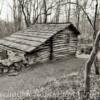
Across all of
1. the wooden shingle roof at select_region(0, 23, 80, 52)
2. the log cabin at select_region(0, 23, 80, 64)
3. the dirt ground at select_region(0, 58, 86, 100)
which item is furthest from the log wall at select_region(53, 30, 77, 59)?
the dirt ground at select_region(0, 58, 86, 100)

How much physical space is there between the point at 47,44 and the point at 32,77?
4.01 metres

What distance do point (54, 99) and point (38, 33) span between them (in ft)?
28.9

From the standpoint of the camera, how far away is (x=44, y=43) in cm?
1173

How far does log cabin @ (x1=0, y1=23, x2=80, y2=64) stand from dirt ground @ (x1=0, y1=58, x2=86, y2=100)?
1.00m

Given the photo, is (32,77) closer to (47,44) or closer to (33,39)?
(47,44)

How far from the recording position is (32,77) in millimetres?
8922

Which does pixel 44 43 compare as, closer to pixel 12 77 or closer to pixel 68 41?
pixel 68 41

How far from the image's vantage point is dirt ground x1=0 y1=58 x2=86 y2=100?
7.26 meters

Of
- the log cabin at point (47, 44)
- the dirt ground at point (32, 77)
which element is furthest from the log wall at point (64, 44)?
the dirt ground at point (32, 77)

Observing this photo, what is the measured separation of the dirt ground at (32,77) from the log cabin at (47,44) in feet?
3.30

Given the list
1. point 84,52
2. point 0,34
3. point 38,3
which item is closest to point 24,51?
point 84,52

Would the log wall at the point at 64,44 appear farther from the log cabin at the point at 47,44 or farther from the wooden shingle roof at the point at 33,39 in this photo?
the wooden shingle roof at the point at 33,39

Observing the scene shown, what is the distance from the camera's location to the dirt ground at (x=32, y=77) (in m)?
7.26

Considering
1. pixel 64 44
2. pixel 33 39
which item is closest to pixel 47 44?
pixel 33 39
